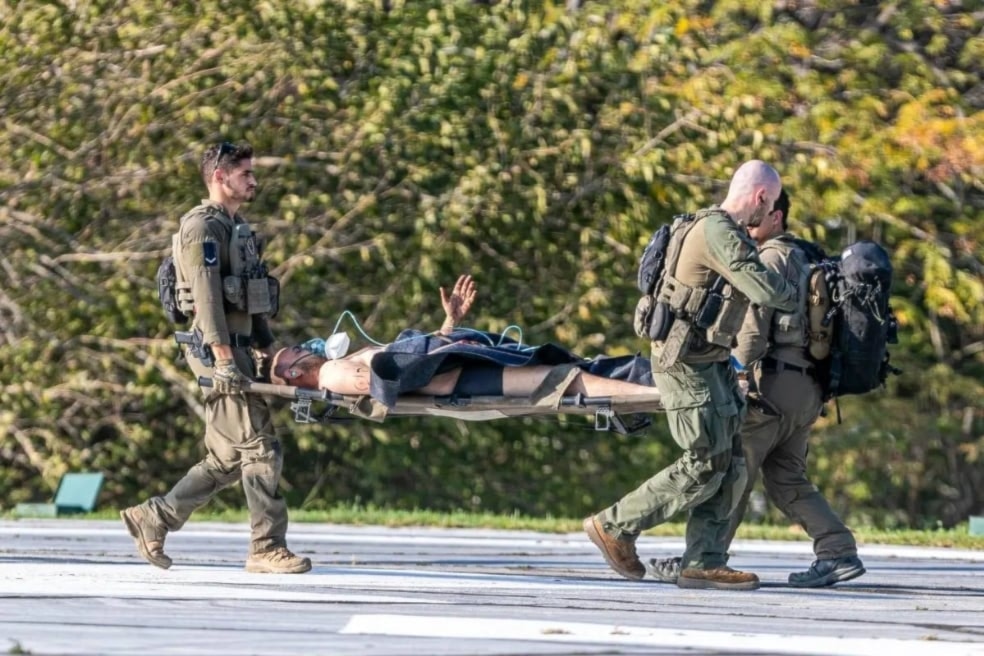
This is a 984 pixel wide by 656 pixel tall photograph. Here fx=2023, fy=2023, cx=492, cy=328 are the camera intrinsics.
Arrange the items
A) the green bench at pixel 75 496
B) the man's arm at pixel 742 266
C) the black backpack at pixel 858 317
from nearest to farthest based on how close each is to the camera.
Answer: the man's arm at pixel 742 266
the black backpack at pixel 858 317
the green bench at pixel 75 496

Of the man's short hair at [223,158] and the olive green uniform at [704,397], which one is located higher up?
the man's short hair at [223,158]

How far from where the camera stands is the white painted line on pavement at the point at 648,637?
21.4 ft

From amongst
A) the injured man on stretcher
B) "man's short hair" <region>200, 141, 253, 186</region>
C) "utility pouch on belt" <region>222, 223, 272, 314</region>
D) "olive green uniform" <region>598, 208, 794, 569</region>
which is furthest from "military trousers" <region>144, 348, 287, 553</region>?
"olive green uniform" <region>598, 208, 794, 569</region>

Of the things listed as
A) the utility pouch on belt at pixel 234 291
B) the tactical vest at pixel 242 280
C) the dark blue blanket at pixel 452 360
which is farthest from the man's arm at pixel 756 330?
the utility pouch on belt at pixel 234 291

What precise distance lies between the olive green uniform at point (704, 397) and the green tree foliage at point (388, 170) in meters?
8.70

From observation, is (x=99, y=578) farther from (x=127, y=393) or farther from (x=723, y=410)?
(x=127, y=393)

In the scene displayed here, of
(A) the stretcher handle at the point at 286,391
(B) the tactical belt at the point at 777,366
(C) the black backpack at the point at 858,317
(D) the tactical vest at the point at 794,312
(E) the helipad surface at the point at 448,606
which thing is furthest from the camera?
(B) the tactical belt at the point at 777,366

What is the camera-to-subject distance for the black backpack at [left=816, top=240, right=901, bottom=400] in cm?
936

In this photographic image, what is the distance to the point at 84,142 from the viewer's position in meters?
17.8

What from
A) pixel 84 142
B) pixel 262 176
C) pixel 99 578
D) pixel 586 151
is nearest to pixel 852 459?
pixel 586 151

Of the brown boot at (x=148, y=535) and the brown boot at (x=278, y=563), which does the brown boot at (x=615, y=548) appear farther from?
the brown boot at (x=148, y=535)

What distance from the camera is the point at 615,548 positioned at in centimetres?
916

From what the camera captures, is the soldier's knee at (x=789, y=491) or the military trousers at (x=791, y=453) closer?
the military trousers at (x=791, y=453)

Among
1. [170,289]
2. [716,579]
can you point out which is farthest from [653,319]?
[170,289]
